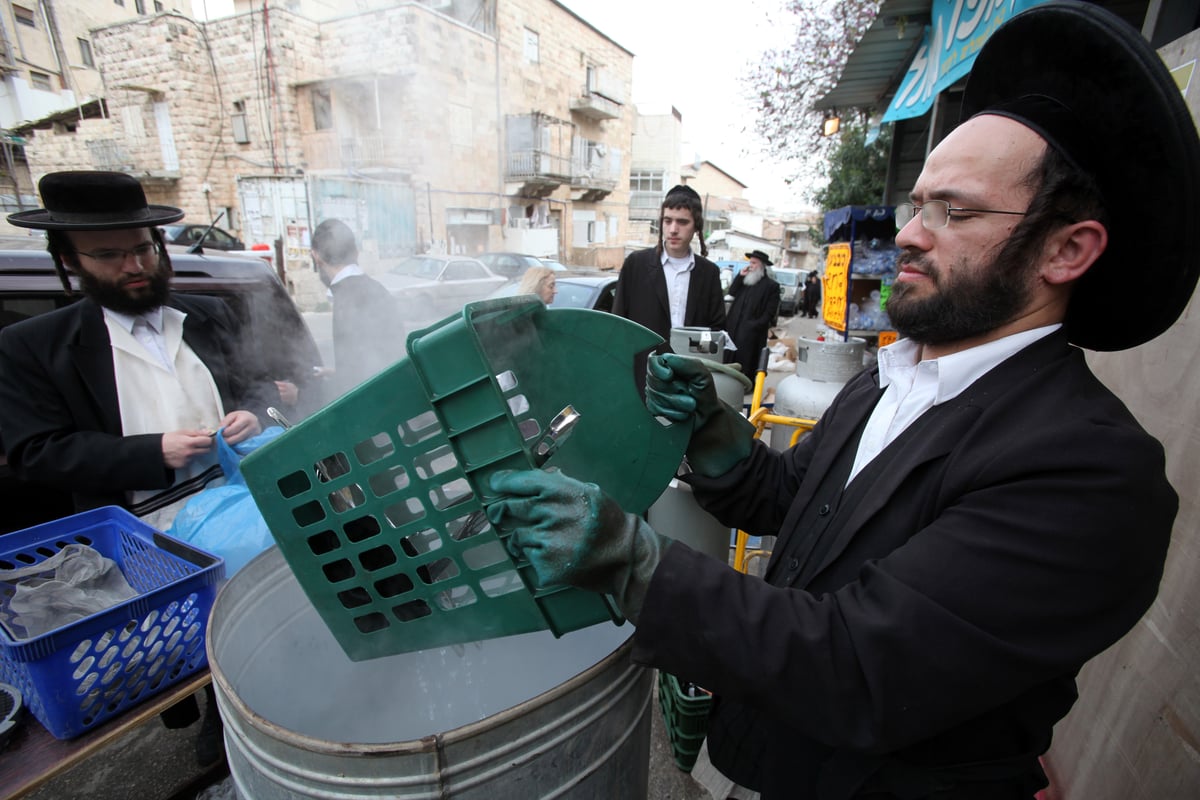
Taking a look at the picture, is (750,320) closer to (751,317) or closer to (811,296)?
(751,317)

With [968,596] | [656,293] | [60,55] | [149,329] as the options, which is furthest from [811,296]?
[60,55]

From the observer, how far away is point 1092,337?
108cm

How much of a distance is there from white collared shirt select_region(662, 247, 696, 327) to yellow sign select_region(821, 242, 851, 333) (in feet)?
8.56

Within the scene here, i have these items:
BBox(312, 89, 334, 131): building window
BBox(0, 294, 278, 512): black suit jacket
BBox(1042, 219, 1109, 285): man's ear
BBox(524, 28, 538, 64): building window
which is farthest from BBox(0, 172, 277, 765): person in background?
BBox(524, 28, 538, 64): building window

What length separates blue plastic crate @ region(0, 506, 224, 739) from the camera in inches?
45.3

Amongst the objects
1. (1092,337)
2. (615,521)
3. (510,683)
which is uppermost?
(1092,337)

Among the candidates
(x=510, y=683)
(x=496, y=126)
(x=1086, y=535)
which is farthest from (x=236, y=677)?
(x=496, y=126)

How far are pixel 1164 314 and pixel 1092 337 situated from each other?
0.48ft

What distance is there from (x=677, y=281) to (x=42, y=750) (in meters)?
3.93

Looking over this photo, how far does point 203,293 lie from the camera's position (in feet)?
10.4

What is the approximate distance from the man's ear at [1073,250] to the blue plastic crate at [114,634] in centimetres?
196

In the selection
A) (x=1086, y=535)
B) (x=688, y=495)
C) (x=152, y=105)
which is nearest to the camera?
(x=1086, y=535)

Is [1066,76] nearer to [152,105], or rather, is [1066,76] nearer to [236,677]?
[236,677]

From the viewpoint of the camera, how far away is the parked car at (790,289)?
2032cm
